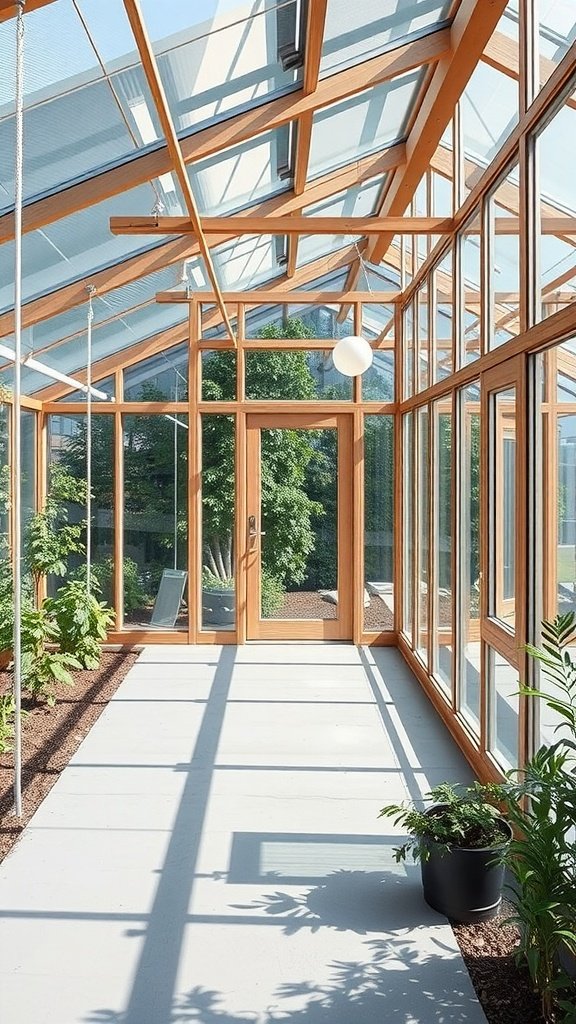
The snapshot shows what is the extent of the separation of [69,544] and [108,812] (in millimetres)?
3222

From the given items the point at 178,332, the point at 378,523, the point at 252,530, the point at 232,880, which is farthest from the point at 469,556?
the point at 178,332

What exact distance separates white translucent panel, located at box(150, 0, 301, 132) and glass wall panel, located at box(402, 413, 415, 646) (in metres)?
3.38

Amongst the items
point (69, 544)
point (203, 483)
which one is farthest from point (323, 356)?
point (69, 544)

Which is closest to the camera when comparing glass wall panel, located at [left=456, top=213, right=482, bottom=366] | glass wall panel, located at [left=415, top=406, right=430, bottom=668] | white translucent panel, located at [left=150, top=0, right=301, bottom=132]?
white translucent panel, located at [left=150, top=0, right=301, bottom=132]

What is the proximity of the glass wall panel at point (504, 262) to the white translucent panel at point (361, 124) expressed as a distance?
1164 millimetres

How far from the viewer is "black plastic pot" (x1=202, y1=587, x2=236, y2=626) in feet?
25.1

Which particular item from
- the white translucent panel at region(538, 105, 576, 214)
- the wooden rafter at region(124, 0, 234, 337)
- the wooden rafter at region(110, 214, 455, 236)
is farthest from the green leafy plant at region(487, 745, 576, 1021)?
the wooden rafter at region(110, 214, 455, 236)

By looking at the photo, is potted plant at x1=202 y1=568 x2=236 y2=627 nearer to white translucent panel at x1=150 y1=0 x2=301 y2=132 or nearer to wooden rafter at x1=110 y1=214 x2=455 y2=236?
wooden rafter at x1=110 y1=214 x2=455 y2=236

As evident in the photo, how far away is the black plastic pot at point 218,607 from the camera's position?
7.65 metres

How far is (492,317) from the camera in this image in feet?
13.4

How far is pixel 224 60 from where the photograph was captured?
3711mm

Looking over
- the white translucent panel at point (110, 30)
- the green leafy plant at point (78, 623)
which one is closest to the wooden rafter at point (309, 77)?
the white translucent panel at point (110, 30)

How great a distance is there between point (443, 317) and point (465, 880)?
12.4 feet

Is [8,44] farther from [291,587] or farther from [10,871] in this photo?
[291,587]
